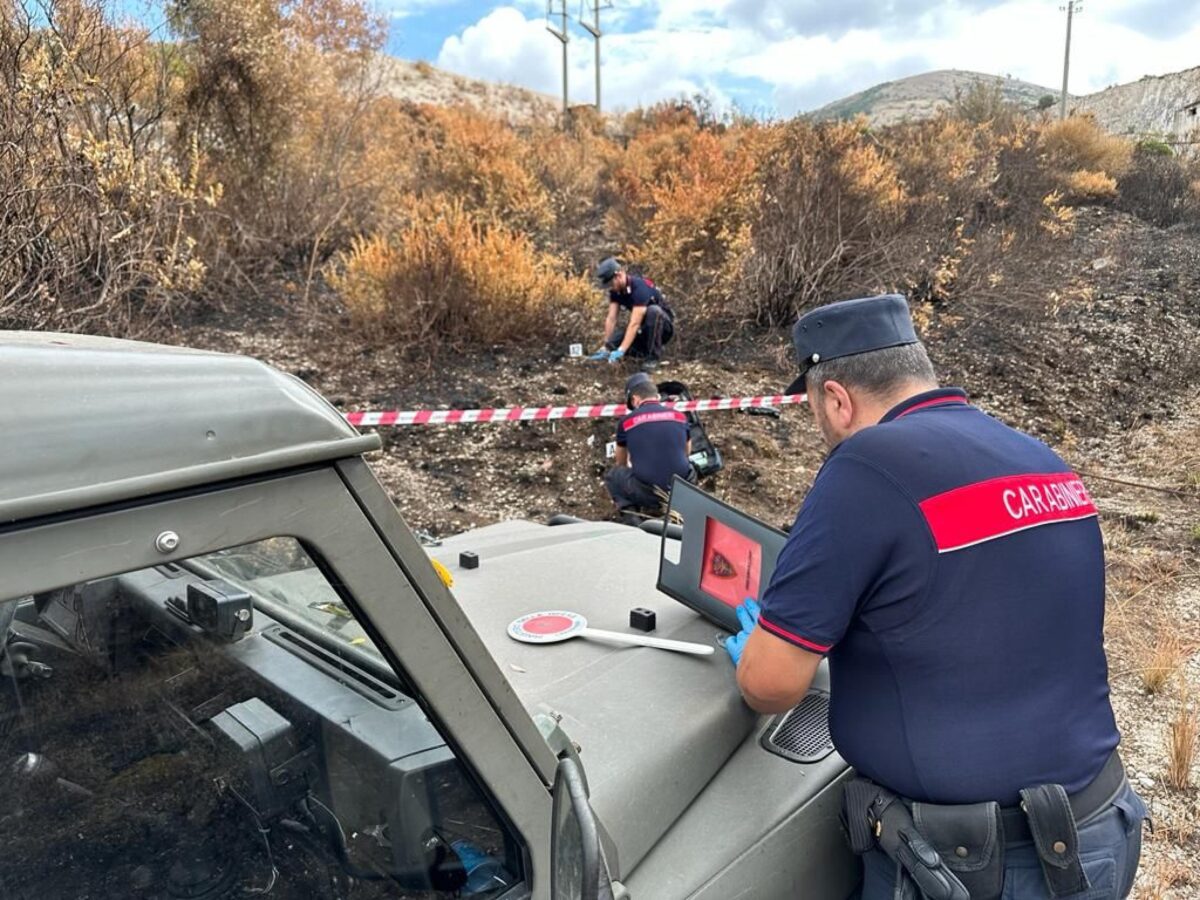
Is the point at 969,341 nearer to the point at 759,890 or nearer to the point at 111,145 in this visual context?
the point at 111,145

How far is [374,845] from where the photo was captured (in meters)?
1.13

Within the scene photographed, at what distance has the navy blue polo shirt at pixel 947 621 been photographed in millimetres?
1572

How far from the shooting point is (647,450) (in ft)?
19.0

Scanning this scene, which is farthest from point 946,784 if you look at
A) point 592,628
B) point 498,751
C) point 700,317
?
point 700,317

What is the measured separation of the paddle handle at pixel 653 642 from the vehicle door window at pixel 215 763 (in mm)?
713

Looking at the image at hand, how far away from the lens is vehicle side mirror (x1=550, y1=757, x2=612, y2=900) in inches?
36.8

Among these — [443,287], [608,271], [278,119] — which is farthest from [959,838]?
[278,119]

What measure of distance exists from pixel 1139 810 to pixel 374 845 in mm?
1451

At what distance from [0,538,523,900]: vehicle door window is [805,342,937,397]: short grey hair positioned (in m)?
1.29

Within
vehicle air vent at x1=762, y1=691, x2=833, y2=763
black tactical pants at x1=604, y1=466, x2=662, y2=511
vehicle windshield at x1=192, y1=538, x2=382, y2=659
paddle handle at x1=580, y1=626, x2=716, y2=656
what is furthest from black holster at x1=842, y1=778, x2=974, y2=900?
black tactical pants at x1=604, y1=466, x2=662, y2=511

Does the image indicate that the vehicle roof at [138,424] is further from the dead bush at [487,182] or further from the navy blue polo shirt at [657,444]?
the dead bush at [487,182]

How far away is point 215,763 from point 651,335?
8.02 meters

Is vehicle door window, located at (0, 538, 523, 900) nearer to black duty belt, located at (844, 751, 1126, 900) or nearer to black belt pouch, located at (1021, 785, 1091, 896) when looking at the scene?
black duty belt, located at (844, 751, 1126, 900)

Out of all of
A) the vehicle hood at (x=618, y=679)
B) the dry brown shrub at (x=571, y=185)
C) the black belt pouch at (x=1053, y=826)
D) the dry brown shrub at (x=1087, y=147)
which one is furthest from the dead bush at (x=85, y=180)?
the dry brown shrub at (x=1087, y=147)
